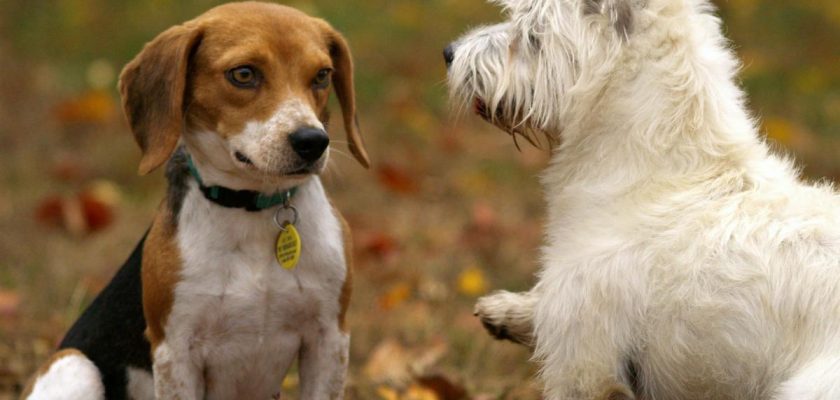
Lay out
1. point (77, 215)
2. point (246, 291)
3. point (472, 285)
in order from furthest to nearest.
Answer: point (77, 215), point (472, 285), point (246, 291)

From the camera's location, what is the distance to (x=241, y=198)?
416 centimetres

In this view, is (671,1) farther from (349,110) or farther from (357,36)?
(357,36)

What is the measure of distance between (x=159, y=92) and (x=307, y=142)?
57cm

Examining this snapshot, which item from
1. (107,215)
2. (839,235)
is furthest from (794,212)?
(107,215)

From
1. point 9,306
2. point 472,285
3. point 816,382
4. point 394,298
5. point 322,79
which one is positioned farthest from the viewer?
point 472,285

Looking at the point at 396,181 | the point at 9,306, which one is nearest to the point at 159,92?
the point at 9,306

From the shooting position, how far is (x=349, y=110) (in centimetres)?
448

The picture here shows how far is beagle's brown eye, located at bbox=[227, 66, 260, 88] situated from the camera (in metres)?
4.04

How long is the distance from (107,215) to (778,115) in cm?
635

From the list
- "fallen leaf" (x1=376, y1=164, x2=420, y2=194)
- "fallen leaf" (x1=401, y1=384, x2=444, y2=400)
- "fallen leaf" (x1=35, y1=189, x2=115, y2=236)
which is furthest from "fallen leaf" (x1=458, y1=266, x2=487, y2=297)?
"fallen leaf" (x1=35, y1=189, x2=115, y2=236)

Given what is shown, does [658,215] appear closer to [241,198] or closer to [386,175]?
[241,198]

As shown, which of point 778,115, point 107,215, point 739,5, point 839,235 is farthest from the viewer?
point 739,5

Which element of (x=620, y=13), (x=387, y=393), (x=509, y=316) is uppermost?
(x=620, y=13)

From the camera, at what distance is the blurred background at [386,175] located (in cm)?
584
